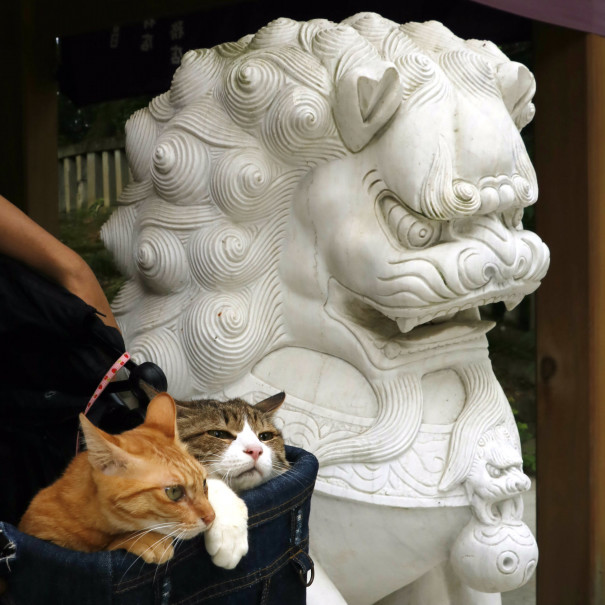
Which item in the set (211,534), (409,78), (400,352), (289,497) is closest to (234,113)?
(409,78)

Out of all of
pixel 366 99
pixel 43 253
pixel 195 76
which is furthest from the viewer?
pixel 195 76

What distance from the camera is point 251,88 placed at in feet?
6.60

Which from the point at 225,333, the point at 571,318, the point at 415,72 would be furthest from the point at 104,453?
the point at 571,318

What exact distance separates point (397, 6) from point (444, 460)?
5.46 feet

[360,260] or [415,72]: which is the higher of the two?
[415,72]

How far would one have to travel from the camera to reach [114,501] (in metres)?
1.25

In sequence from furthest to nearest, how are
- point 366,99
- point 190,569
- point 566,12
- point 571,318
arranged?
point 571,318, point 566,12, point 366,99, point 190,569

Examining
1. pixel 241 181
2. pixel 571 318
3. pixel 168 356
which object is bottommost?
pixel 571 318

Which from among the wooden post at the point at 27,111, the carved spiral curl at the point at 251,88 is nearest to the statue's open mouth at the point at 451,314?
the carved spiral curl at the point at 251,88

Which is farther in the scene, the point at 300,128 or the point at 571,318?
the point at 571,318

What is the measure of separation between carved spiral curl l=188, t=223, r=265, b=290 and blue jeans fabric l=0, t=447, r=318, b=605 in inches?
20.8

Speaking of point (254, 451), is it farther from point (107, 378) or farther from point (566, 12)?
point (566, 12)

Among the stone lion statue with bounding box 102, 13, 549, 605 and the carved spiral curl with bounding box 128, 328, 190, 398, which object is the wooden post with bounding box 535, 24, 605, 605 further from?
the carved spiral curl with bounding box 128, 328, 190, 398

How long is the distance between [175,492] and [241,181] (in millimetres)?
900
